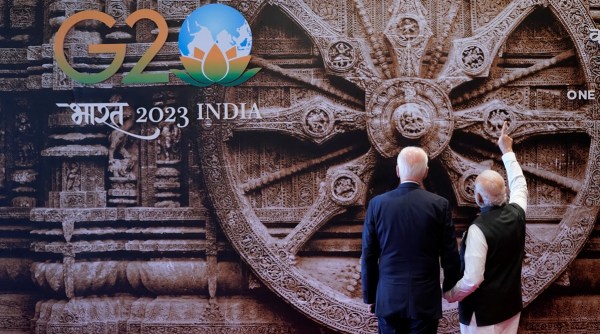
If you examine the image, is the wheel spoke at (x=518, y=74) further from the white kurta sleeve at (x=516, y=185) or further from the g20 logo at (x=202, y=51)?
the g20 logo at (x=202, y=51)

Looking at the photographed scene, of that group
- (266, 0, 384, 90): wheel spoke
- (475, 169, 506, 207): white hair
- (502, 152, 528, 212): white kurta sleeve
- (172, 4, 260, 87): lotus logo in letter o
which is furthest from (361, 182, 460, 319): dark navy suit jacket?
(172, 4, 260, 87): lotus logo in letter o

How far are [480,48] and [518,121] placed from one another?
54 cm

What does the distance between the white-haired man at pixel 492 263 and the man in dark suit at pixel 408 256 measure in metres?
0.09

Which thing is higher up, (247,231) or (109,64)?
(109,64)

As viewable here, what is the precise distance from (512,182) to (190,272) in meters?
2.18

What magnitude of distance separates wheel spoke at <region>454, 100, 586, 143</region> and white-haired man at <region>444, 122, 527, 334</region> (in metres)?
1.14

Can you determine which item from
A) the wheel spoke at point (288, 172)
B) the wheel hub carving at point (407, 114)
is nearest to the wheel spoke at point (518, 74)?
the wheel hub carving at point (407, 114)

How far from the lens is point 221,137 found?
3895mm

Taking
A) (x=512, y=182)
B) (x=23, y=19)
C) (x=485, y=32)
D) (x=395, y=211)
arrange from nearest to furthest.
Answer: (x=395, y=211) < (x=512, y=182) < (x=485, y=32) < (x=23, y=19)

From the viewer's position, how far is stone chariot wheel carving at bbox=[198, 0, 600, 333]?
3.84 metres

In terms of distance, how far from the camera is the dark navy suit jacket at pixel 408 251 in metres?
2.66

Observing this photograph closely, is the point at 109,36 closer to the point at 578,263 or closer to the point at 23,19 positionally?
the point at 23,19

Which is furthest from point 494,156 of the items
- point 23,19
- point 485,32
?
point 23,19

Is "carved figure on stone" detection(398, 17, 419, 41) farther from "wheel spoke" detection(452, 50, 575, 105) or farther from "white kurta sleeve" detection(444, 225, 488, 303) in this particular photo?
"white kurta sleeve" detection(444, 225, 488, 303)
